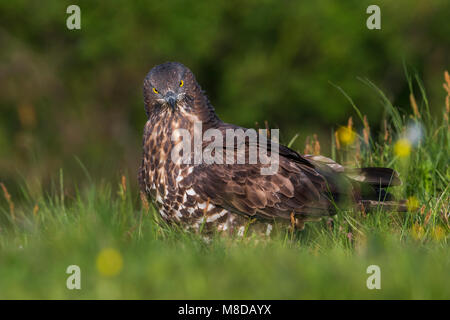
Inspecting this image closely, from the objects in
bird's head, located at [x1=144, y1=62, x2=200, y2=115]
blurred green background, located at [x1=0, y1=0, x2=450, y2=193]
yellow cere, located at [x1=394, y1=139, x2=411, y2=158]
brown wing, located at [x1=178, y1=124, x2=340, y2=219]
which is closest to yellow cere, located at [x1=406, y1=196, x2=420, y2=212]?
yellow cere, located at [x1=394, y1=139, x2=411, y2=158]

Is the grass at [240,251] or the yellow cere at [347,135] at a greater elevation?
the yellow cere at [347,135]

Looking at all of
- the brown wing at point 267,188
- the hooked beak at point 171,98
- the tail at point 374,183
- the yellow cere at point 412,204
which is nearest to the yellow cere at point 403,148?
the tail at point 374,183

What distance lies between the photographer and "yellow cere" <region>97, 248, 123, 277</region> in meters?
3.79

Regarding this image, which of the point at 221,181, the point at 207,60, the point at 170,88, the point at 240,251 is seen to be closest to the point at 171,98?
the point at 170,88

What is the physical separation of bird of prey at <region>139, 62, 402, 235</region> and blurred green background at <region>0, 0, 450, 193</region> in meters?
10.4

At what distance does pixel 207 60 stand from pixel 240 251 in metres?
15.0

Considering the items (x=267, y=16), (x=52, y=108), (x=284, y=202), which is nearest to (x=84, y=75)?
(x=52, y=108)

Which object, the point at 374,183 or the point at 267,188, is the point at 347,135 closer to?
the point at 374,183

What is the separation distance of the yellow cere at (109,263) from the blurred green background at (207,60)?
12.0 m

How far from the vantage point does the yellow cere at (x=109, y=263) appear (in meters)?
3.79

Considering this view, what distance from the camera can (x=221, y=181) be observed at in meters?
5.09

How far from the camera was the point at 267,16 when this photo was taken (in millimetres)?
18016

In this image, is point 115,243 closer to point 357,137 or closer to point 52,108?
point 357,137

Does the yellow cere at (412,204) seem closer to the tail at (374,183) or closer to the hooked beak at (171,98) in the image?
the tail at (374,183)
